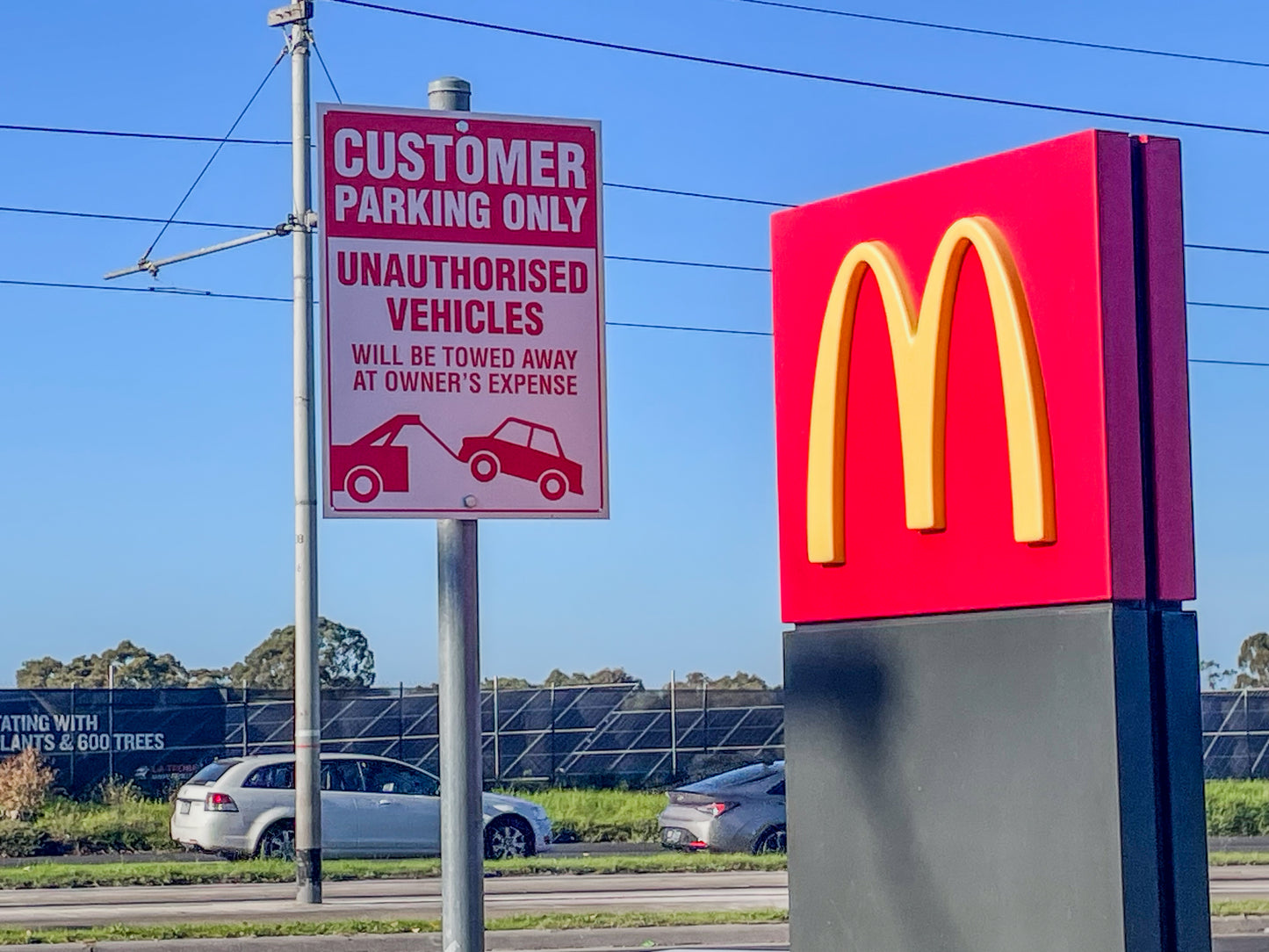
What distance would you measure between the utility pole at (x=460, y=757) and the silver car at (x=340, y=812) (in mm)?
17205

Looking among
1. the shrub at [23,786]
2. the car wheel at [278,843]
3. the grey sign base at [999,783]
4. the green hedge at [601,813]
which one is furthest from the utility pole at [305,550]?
the grey sign base at [999,783]

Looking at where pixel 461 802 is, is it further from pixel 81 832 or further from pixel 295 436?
pixel 81 832

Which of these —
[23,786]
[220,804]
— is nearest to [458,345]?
[220,804]

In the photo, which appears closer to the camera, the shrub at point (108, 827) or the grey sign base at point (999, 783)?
the grey sign base at point (999, 783)

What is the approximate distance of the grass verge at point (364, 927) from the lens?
1323 centimetres

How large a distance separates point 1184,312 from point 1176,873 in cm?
122

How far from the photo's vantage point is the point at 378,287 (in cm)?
379

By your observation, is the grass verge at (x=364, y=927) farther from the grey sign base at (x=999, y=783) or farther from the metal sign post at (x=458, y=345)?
the metal sign post at (x=458, y=345)

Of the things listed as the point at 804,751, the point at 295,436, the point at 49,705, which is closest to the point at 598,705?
the point at 49,705

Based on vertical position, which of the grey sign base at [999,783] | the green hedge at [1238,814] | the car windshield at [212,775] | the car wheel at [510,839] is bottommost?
the green hedge at [1238,814]

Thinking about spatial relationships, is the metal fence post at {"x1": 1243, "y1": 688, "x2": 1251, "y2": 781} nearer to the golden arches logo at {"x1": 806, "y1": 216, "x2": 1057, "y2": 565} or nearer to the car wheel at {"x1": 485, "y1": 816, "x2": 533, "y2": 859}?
the car wheel at {"x1": 485, "y1": 816, "x2": 533, "y2": 859}

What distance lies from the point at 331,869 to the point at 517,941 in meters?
7.30

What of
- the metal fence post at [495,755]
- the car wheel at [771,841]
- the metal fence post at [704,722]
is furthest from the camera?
the metal fence post at [704,722]

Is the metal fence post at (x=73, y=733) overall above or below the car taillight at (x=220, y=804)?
above
